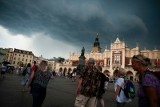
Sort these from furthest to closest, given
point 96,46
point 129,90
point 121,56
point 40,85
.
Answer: point 96,46 < point 121,56 < point 40,85 < point 129,90

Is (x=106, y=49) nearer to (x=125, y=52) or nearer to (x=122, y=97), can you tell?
(x=125, y=52)

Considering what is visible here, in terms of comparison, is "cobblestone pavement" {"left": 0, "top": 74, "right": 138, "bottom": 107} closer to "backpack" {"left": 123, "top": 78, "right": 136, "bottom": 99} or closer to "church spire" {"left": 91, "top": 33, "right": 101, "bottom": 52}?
"backpack" {"left": 123, "top": 78, "right": 136, "bottom": 99}

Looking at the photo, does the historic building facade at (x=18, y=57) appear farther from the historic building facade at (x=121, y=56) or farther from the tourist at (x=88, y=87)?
the tourist at (x=88, y=87)

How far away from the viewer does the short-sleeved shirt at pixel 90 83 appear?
4.08 meters

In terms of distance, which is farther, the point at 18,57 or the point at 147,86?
the point at 18,57

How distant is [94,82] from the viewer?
4141 millimetres

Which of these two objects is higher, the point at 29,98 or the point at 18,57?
the point at 18,57

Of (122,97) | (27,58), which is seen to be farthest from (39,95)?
(27,58)

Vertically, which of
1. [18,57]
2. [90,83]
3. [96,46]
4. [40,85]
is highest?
[96,46]

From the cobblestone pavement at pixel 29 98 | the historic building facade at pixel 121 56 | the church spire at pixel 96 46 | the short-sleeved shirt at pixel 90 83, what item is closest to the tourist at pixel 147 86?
the short-sleeved shirt at pixel 90 83

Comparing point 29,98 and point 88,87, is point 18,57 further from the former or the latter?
point 88,87

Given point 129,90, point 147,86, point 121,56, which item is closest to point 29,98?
point 129,90

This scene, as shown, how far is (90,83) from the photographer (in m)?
4.11

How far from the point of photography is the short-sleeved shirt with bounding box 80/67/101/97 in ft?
13.4
